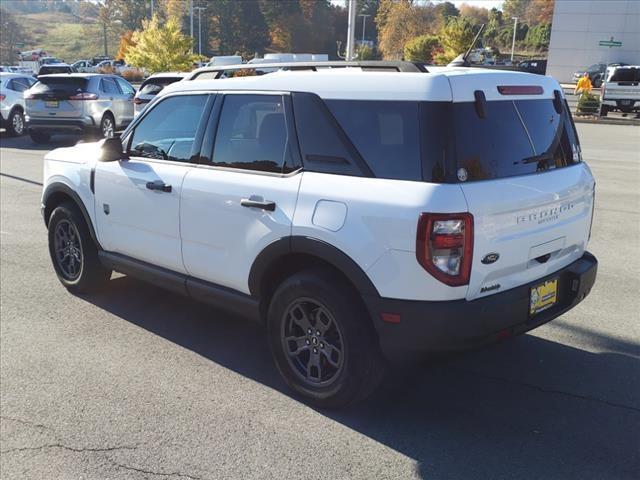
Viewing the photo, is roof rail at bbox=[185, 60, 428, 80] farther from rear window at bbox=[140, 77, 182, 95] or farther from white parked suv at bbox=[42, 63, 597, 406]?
rear window at bbox=[140, 77, 182, 95]

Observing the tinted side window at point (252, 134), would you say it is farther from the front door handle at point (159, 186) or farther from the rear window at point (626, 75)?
the rear window at point (626, 75)

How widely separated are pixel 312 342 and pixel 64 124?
47.8ft

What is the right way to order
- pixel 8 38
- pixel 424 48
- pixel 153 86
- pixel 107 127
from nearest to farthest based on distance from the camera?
pixel 153 86 → pixel 107 127 → pixel 424 48 → pixel 8 38

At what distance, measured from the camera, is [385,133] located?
134 inches

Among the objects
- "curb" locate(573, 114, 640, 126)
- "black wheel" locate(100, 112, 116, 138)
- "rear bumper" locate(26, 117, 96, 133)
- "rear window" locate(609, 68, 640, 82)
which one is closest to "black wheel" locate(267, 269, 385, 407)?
"rear bumper" locate(26, 117, 96, 133)

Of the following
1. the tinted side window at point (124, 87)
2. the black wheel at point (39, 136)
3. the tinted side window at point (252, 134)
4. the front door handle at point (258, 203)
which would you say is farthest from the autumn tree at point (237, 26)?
the front door handle at point (258, 203)

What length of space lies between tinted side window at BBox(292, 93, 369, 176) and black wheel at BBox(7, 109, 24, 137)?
17560 mm

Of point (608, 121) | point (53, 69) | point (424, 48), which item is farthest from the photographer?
point (424, 48)

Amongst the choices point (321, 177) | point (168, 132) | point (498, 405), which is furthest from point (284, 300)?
point (168, 132)

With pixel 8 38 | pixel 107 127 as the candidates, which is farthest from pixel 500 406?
pixel 8 38

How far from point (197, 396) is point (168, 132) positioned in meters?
1.95

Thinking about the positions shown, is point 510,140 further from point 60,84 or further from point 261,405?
point 60,84

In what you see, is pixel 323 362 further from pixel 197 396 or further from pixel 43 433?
pixel 43 433

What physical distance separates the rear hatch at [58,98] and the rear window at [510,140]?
577 inches
